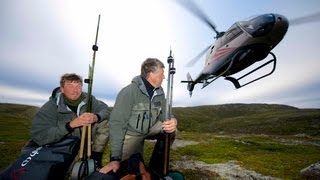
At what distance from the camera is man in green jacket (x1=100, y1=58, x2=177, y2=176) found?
24.9 ft

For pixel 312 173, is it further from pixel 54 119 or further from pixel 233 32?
pixel 54 119

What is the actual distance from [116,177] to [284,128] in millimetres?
112085

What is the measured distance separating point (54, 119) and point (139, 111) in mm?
2421

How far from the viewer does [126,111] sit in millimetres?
7711

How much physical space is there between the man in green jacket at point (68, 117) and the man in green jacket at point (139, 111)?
857mm

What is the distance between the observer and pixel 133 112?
26.1ft

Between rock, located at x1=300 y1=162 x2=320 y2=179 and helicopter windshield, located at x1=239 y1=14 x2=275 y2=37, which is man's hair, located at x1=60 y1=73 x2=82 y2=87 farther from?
helicopter windshield, located at x1=239 y1=14 x2=275 y2=37

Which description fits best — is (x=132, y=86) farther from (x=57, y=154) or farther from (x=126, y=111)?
(x=57, y=154)

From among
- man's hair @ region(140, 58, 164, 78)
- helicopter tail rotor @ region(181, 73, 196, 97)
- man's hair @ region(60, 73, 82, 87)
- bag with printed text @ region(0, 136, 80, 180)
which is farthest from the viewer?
helicopter tail rotor @ region(181, 73, 196, 97)

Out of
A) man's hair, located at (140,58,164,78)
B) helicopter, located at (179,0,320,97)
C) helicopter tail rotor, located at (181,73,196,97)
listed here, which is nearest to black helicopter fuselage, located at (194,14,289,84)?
helicopter, located at (179,0,320,97)

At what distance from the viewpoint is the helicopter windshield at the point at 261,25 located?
78.6 ft

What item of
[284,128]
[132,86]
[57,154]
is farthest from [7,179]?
[284,128]

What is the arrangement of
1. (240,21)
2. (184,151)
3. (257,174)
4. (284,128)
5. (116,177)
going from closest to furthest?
(116,177), (257,174), (240,21), (184,151), (284,128)

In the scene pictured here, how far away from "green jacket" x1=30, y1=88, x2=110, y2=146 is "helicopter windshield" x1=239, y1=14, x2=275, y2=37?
1906 cm
